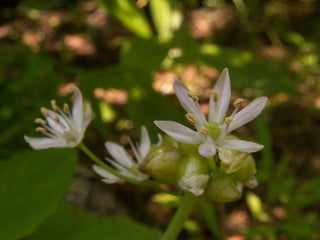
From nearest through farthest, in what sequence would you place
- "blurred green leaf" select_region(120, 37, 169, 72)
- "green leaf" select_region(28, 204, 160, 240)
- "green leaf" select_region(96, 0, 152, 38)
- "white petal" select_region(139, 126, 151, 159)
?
"white petal" select_region(139, 126, 151, 159)
"green leaf" select_region(28, 204, 160, 240)
"blurred green leaf" select_region(120, 37, 169, 72)
"green leaf" select_region(96, 0, 152, 38)

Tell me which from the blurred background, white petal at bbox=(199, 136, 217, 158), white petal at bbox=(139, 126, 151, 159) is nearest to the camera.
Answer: white petal at bbox=(199, 136, 217, 158)

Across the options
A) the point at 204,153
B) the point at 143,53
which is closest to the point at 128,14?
the point at 143,53

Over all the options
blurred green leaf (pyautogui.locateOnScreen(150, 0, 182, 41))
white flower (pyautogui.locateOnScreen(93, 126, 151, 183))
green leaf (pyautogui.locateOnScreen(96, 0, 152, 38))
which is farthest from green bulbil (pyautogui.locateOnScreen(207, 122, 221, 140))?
blurred green leaf (pyautogui.locateOnScreen(150, 0, 182, 41))

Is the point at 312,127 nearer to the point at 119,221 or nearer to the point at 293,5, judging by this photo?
the point at 293,5

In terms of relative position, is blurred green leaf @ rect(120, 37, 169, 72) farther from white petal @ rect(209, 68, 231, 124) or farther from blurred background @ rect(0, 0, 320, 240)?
white petal @ rect(209, 68, 231, 124)

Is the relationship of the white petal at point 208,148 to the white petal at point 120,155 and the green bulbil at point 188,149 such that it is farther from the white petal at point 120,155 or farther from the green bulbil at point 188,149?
the white petal at point 120,155

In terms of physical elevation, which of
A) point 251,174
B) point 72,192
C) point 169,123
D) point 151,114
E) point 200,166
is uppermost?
point 169,123

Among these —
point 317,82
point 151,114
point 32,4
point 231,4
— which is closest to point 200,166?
point 151,114
